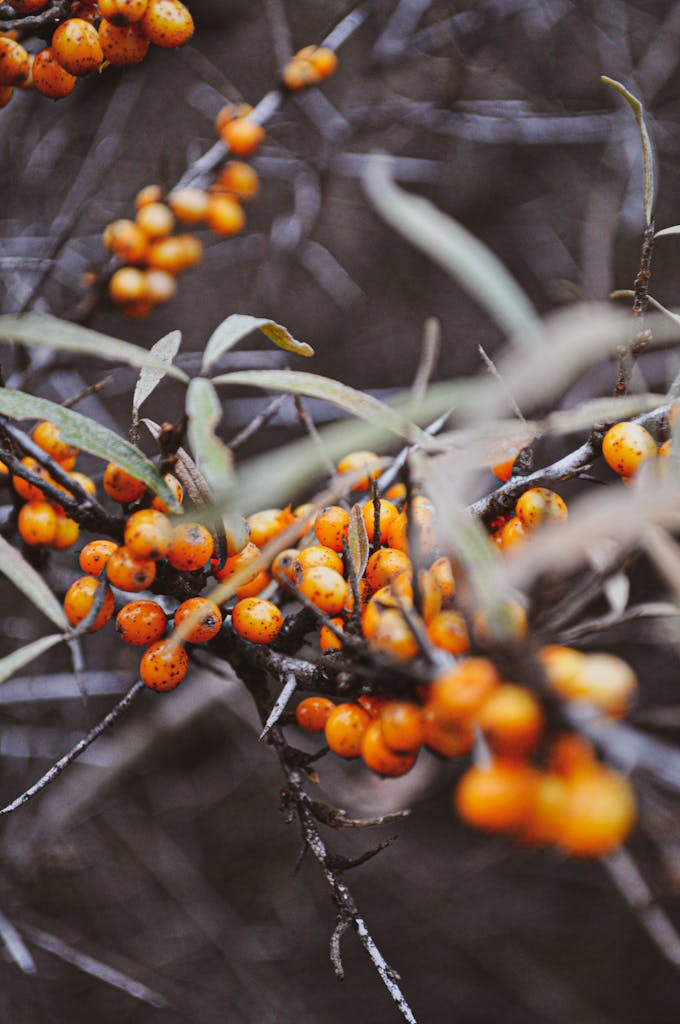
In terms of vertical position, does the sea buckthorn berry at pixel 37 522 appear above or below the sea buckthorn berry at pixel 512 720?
below

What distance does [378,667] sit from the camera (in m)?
0.40

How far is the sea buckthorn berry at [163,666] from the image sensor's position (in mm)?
553

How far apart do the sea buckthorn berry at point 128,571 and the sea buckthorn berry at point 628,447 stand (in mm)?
370

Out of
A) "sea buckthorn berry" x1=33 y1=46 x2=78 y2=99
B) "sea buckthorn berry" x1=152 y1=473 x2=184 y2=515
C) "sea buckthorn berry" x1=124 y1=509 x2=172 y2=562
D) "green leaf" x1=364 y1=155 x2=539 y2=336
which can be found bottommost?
"sea buckthorn berry" x1=152 y1=473 x2=184 y2=515

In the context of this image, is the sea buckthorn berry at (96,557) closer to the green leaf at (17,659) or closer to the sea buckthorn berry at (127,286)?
the green leaf at (17,659)

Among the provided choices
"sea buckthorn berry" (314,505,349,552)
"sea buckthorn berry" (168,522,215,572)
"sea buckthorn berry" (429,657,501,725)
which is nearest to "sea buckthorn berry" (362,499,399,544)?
"sea buckthorn berry" (314,505,349,552)

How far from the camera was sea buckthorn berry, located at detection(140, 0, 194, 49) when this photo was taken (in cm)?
69

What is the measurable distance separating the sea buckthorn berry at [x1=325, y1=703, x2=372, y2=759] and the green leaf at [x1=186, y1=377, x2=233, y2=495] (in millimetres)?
195

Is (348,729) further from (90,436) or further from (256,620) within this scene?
(90,436)

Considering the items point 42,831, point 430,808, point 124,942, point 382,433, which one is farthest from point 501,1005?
point 382,433

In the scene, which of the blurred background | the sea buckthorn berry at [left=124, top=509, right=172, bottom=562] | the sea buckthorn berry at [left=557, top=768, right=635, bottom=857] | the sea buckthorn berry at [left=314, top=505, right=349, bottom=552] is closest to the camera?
the sea buckthorn berry at [left=557, top=768, right=635, bottom=857]

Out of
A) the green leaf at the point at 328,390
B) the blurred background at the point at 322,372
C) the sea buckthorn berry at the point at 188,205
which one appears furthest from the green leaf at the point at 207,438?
the blurred background at the point at 322,372

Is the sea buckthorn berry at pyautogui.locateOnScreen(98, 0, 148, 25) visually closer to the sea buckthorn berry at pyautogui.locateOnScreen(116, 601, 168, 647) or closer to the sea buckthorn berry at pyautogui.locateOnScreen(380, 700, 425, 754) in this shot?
the sea buckthorn berry at pyautogui.locateOnScreen(116, 601, 168, 647)

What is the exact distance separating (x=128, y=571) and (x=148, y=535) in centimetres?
4
